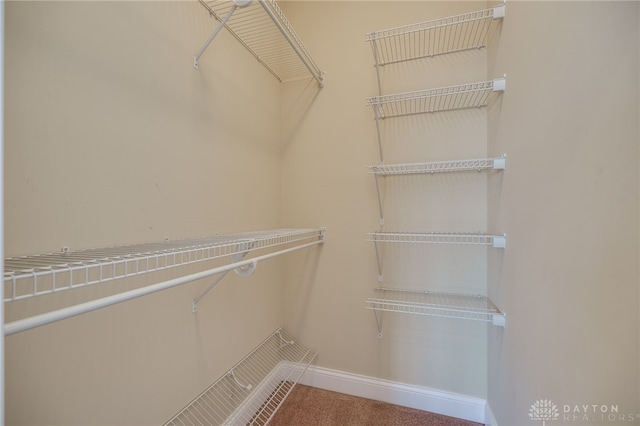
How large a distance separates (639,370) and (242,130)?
1568 millimetres

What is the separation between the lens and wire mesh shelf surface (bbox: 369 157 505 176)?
1325 mm

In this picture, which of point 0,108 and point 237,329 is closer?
point 0,108

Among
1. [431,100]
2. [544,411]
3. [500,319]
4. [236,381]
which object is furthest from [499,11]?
[236,381]

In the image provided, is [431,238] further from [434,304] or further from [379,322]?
[379,322]

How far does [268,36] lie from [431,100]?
0.98 m

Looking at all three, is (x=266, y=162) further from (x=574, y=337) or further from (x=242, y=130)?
(x=574, y=337)

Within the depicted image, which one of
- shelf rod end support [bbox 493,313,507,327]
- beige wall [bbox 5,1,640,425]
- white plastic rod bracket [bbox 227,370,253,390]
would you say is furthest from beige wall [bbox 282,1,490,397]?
white plastic rod bracket [bbox 227,370,253,390]

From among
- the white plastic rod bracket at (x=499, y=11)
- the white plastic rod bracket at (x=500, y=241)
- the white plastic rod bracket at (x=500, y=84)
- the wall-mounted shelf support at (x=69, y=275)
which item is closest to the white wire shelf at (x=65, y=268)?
the wall-mounted shelf support at (x=69, y=275)

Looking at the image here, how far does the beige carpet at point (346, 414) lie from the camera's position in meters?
1.40

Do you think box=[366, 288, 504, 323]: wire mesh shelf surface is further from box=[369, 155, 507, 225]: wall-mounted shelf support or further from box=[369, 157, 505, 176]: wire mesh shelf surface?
box=[369, 157, 505, 176]: wire mesh shelf surface

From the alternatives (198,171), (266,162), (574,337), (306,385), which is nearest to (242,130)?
(266,162)

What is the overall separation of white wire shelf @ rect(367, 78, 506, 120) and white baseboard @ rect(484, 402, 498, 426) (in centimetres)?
159

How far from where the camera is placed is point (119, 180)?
806 millimetres

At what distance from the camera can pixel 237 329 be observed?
1353mm
